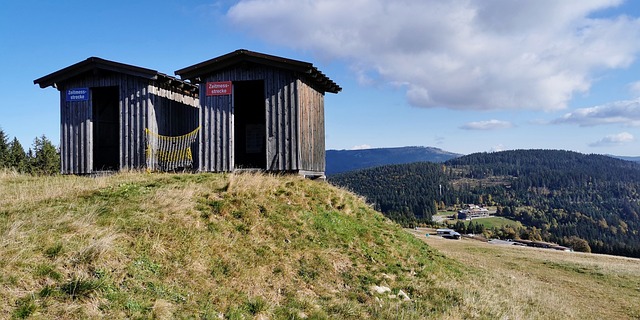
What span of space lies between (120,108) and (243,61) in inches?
257

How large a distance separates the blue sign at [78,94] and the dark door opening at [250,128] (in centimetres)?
744

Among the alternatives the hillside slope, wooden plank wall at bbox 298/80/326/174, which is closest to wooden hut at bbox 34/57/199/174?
the hillside slope

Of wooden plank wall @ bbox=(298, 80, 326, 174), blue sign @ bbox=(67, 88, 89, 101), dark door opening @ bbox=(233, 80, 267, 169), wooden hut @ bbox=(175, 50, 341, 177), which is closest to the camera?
wooden hut @ bbox=(175, 50, 341, 177)

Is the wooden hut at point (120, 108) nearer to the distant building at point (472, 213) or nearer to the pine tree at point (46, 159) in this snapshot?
the pine tree at point (46, 159)

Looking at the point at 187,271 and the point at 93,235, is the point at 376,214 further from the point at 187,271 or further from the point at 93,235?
the point at 93,235

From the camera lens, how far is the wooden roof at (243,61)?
56.2ft

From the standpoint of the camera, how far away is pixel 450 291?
1126cm

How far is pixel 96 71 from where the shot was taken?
19.2 m

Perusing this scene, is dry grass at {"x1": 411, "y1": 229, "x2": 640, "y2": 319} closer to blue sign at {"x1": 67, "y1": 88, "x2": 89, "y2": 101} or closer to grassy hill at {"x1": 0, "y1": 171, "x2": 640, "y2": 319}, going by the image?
grassy hill at {"x1": 0, "y1": 171, "x2": 640, "y2": 319}

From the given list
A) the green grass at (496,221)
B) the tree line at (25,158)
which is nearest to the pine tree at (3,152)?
the tree line at (25,158)

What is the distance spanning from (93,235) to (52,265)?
1189 mm

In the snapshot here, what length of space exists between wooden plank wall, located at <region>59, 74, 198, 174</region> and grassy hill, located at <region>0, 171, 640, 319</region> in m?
4.32

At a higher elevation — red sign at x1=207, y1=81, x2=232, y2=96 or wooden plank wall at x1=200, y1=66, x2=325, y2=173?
red sign at x1=207, y1=81, x2=232, y2=96

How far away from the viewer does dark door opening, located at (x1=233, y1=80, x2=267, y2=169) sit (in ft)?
77.4
